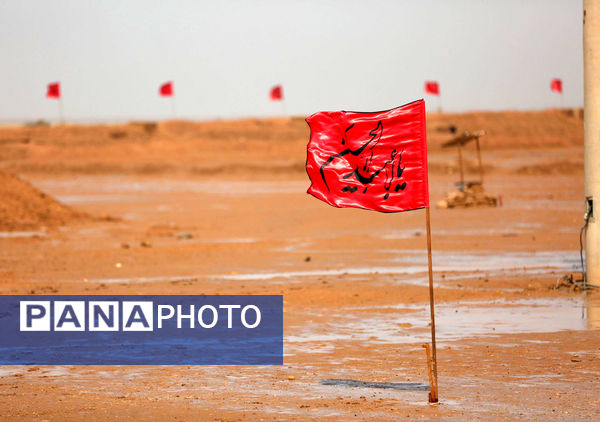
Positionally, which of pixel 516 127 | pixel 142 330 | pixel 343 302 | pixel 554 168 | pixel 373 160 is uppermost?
pixel 516 127

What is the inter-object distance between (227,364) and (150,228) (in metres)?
21.4

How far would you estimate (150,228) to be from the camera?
32250mm

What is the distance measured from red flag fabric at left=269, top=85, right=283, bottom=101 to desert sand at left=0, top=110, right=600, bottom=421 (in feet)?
114

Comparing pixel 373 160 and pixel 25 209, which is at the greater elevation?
pixel 25 209

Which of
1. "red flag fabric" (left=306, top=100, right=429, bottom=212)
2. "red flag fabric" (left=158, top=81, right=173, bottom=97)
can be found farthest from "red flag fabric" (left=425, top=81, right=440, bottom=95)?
"red flag fabric" (left=306, top=100, right=429, bottom=212)

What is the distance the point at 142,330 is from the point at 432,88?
237 ft

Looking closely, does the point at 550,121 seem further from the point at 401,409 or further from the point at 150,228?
the point at 401,409

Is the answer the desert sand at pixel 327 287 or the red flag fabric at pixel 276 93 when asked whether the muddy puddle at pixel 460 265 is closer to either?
the desert sand at pixel 327 287

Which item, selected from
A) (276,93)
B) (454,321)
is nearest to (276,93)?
(276,93)

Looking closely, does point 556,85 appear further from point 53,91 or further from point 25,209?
point 25,209

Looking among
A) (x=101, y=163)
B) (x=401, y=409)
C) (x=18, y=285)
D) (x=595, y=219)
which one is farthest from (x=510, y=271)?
(x=101, y=163)

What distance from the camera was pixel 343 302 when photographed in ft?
53.1

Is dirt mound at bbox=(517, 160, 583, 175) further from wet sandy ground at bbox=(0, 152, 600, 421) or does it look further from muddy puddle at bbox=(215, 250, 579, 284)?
muddy puddle at bbox=(215, 250, 579, 284)

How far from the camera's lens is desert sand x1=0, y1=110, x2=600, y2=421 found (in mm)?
9148
